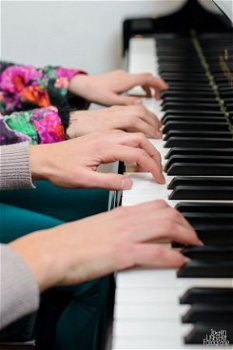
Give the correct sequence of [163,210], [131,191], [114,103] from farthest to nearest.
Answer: [114,103]
[131,191]
[163,210]

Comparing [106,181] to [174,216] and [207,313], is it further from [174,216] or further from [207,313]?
[207,313]

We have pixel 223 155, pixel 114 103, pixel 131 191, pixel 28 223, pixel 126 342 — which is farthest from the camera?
pixel 114 103

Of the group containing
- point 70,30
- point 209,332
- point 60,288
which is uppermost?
point 70,30

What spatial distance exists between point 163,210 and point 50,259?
0.51 ft

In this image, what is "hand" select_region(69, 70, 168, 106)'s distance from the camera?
1.26 metres

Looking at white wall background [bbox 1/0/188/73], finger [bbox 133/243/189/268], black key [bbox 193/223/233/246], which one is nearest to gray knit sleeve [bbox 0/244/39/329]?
finger [bbox 133/243/189/268]

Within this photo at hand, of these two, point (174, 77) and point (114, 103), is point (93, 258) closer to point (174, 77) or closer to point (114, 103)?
point (114, 103)

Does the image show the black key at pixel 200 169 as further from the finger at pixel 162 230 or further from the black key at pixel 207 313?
the black key at pixel 207 313

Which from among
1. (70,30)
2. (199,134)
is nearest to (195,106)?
(199,134)

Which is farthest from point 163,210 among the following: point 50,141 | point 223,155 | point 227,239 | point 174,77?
point 174,77

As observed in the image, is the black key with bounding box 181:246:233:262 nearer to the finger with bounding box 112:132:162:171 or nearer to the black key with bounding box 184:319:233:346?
the black key with bounding box 184:319:233:346

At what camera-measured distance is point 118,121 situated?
104cm

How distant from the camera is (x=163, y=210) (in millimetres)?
659

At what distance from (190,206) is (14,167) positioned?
30 centimetres
